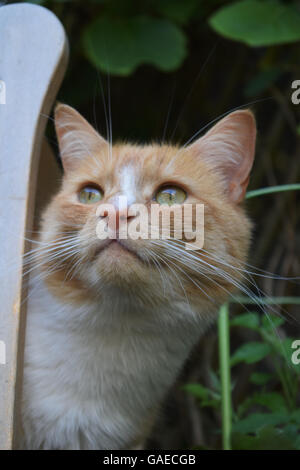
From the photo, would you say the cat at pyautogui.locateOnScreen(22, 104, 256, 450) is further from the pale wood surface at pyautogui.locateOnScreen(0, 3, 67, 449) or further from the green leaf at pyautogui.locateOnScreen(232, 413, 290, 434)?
the green leaf at pyautogui.locateOnScreen(232, 413, 290, 434)

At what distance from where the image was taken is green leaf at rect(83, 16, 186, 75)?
182 centimetres

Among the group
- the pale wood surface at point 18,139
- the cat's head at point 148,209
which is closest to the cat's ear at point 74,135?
the cat's head at point 148,209

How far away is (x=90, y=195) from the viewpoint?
1.19m

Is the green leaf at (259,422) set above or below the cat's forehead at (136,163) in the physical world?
below

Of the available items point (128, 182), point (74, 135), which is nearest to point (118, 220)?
point (128, 182)

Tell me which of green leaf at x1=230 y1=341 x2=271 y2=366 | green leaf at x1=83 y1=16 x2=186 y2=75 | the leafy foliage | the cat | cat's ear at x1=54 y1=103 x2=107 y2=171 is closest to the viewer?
the cat

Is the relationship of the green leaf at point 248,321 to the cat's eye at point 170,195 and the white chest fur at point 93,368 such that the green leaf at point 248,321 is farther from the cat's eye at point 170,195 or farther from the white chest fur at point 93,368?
the cat's eye at point 170,195

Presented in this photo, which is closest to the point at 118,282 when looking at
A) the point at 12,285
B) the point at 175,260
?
the point at 175,260

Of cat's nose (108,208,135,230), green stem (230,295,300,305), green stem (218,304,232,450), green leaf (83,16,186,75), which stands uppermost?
green leaf (83,16,186,75)

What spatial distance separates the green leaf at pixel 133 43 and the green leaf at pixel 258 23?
0.73 feet

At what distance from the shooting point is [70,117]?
1.28 meters

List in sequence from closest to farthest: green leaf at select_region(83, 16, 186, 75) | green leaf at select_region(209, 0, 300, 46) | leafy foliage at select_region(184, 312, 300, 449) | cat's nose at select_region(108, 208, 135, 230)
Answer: cat's nose at select_region(108, 208, 135, 230)
leafy foliage at select_region(184, 312, 300, 449)
green leaf at select_region(209, 0, 300, 46)
green leaf at select_region(83, 16, 186, 75)

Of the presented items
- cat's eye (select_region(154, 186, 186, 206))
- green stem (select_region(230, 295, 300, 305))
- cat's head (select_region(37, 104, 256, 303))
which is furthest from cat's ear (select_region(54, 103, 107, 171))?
green stem (select_region(230, 295, 300, 305))

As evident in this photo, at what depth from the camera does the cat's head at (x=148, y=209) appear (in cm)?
100
